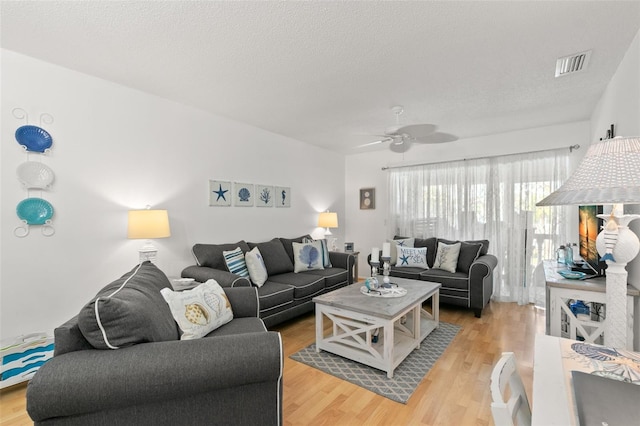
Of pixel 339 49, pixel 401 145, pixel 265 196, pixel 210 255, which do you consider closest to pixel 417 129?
pixel 401 145

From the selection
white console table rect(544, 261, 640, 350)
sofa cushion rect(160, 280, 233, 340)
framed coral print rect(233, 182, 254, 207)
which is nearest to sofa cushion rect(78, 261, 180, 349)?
sofa cushion rect(160, 280, 233, 340)

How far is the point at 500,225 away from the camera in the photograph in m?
4.22

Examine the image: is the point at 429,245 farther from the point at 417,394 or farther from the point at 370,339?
the point at 417,394

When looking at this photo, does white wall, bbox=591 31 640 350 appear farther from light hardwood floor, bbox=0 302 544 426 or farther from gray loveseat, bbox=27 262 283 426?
gray loveseat, bbox=27 262 283 426

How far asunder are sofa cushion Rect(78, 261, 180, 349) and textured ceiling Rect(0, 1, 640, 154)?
65.8 inches

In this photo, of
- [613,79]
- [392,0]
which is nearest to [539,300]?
[613,79]

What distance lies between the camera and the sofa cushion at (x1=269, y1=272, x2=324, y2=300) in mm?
3316

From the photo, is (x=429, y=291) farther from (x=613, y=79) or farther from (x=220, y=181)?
(x=220, y=181)

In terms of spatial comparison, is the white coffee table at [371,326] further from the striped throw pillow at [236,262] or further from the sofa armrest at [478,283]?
the striped throw pillow at [236,262]

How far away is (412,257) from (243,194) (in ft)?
8.65

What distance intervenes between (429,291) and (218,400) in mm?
2258

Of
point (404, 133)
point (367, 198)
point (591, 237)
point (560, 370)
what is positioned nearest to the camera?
point (560, 370)

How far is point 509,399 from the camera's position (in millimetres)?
959

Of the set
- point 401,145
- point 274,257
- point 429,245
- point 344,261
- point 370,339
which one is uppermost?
point 401,145
